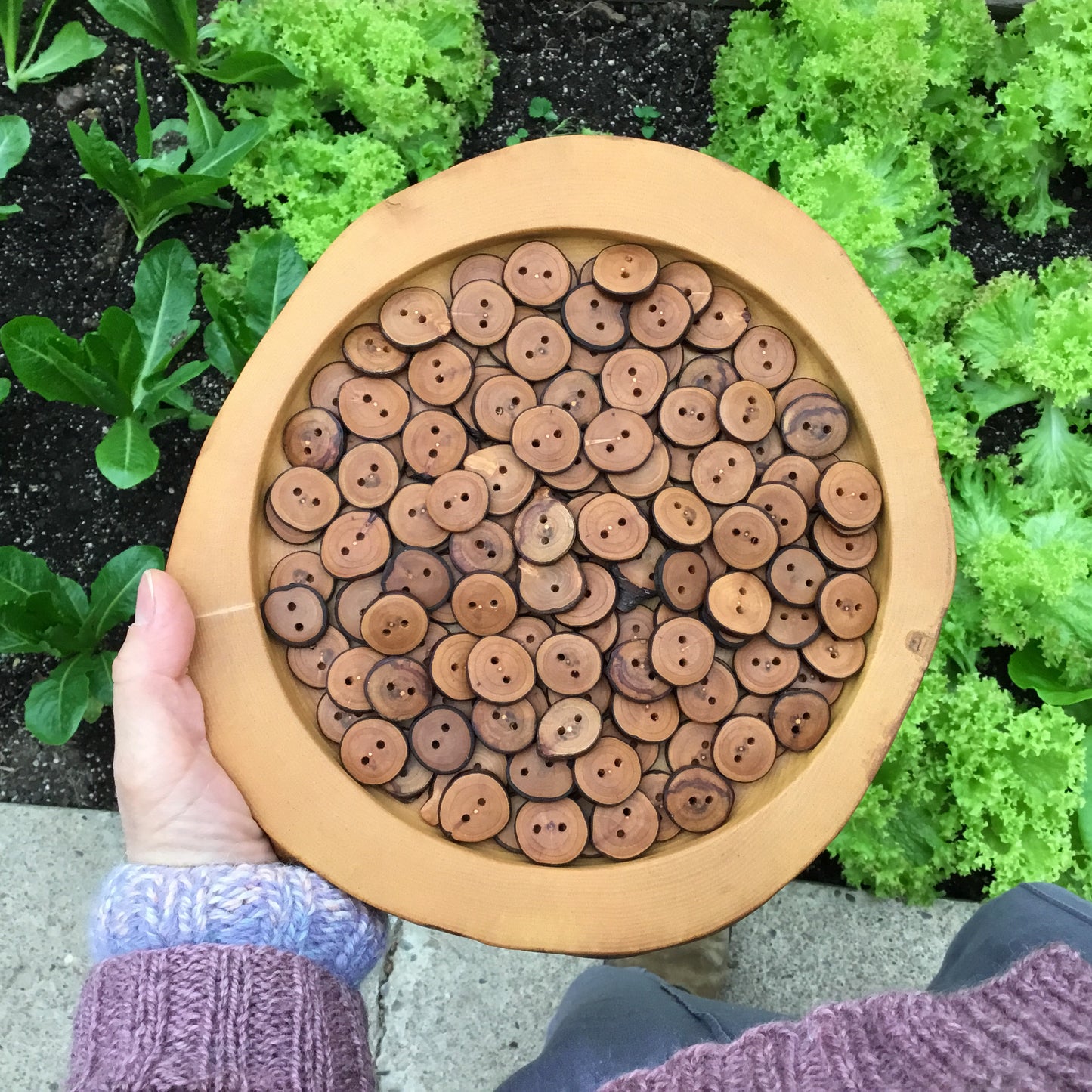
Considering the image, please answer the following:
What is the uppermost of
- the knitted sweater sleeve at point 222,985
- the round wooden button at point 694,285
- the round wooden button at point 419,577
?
the round wooden button at point 694,285

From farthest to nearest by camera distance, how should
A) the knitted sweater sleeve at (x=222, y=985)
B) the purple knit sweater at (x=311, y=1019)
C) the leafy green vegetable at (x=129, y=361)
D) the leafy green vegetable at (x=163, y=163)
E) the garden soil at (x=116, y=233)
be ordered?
the garden soil at (x=116, y=233) < the leafy green vegetable at (x=163, y=163) < the leafy green vegetable at (x=129, y=361) < the knitted sweater sleeve at (x=222, y=985) < the purple knit sweater at (x=311, y=1019)

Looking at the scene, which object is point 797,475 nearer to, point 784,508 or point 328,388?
point 784,508

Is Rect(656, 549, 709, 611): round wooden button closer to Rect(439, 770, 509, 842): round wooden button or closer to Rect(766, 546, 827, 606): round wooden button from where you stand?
Rect(766, 546, 827, 606): round wooden button

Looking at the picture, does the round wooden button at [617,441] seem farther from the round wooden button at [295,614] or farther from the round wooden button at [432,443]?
the round wooden button at [295,614]

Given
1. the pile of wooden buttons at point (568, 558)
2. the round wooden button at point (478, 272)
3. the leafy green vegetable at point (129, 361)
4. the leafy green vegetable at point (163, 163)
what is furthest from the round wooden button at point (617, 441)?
the leafy green vegetable at point (163, 163)

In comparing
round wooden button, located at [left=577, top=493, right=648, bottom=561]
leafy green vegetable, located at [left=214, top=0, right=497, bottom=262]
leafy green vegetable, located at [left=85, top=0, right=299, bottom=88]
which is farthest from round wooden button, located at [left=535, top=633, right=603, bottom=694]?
leafy green vegetable, located at [left=85, top=0, right=299, bottom=88]


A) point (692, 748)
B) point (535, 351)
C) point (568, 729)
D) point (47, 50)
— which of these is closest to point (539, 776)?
point (568, 729)

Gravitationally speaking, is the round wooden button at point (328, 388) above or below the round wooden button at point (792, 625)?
above

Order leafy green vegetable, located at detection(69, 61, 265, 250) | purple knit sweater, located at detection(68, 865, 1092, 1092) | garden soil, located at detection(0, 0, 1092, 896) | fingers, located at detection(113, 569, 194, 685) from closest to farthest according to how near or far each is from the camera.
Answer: purple knit sweater, located at detection(68, 865, 1092, 1092)
fingers, located at detection(113, 569, 194, 685)
leafy green vegetable, located at detection(69, 61, 265, 250)
garden soil, located at detection(0, 0, 1092, 896)
